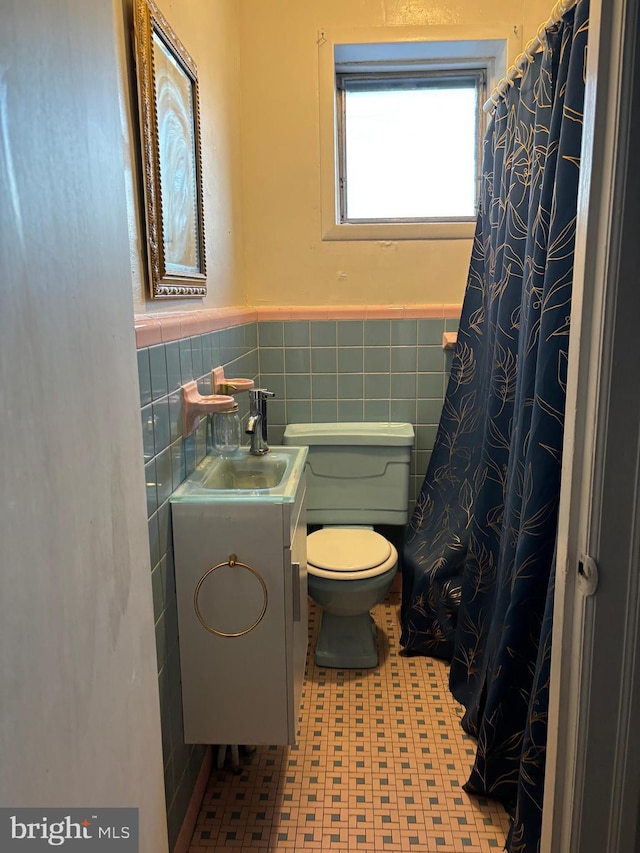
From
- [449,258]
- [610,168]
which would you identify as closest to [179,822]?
[610,168]

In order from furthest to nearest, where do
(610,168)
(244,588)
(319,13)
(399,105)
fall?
(399,105) → (319,13) → (244,588) → (610,168)

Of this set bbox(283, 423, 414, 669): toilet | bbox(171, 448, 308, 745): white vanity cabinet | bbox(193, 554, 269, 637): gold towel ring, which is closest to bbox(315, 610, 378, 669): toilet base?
bbox(283, 423, 414, 669): toilet

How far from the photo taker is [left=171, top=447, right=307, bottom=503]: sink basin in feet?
4.97

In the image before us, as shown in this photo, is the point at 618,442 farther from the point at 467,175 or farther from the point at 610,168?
the point at 467,175

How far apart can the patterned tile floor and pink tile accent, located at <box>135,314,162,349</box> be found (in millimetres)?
1282

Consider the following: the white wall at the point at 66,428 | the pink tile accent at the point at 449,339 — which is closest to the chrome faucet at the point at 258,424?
the pink tile accent at the point at 449,339

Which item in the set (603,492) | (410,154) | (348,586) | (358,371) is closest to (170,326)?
(603,492)

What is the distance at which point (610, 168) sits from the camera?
804 mm

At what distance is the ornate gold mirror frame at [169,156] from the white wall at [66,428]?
606 millimetres

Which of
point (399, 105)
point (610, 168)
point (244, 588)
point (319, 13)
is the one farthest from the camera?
point (399, 105)

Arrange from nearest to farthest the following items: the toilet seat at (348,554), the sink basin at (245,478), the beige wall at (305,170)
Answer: the sink basin at (245,478) → the toilet seat at (348,554) → the beige wall at (305,170)

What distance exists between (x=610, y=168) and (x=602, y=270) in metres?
0.13

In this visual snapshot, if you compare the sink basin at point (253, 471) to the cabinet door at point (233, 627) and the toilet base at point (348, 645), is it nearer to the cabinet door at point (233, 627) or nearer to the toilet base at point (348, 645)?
the cabinet door at point (233, 627)

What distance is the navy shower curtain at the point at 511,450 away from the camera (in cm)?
141
